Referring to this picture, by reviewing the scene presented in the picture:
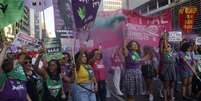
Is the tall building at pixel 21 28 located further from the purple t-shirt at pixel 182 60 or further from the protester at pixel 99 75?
the purple t-shirt at pixel 182 60

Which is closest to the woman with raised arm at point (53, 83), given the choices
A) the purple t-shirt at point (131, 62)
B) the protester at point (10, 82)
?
the protester at point (10, 82)

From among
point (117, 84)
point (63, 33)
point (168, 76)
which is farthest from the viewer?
point (117, 84)

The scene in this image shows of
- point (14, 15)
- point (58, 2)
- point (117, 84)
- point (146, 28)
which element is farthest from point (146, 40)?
point (14, 15)

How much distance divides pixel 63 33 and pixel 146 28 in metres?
4.18

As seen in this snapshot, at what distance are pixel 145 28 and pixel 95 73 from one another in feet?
9.97

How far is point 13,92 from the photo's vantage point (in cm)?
732

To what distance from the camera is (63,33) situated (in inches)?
382

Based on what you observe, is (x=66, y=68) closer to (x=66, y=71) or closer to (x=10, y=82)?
(x=66, y=71)

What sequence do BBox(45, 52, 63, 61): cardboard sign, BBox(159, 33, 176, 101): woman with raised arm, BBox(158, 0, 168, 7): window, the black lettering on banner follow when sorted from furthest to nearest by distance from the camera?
BBox(158, 0, 168, 7): window < BBox(159, 33, 176, 101): woman with raised arm < BBox(45, 52, 63, 61): cardboard sign < the black lettering on banner

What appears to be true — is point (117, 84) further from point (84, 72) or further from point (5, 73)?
point (5, 73)

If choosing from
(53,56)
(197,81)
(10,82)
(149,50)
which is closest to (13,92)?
(10,82)

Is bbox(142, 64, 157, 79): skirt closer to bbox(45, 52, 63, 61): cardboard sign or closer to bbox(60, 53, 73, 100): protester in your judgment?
bbox(60, 53, 73, 100): protester

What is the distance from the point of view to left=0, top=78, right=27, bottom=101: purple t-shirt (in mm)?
7277

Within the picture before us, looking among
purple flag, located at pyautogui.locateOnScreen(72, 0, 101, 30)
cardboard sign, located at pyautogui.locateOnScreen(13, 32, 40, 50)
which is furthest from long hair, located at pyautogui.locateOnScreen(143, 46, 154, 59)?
cardboard sign, located at pyautogui.locateOnScreen(13, 32, 40, 50)
